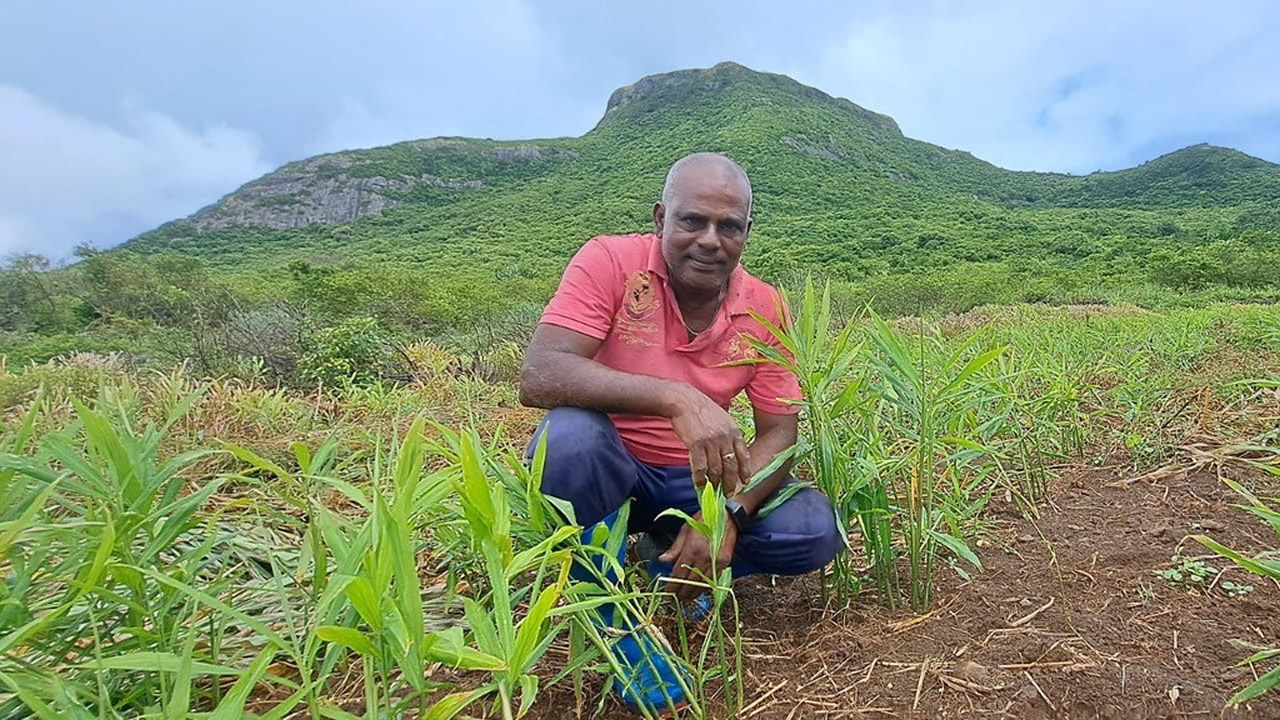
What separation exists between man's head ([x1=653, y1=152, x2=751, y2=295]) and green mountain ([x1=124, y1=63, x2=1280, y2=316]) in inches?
499

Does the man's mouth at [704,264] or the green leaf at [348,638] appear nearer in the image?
the green leaf at [348,638]

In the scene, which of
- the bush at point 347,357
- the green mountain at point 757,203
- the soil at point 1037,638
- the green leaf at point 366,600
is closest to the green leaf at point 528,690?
the green leaf at point 366,600

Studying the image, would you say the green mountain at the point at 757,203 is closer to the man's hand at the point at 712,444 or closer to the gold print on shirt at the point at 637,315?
the gold print on shirt at the point at 637,315

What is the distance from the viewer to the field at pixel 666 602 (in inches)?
31.6

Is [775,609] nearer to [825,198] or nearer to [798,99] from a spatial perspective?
[825,198]

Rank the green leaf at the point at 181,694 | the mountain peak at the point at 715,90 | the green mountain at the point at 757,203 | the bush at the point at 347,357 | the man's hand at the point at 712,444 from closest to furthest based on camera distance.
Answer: the green leaf at the point at 181,694 < the man's hand at the point at 712,444 < the bush at the point at 347,357 < the green mountain at the point at 757,203 < the mountain peak at the point at 715,90

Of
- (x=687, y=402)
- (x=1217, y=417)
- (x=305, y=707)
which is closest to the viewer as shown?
(x=305, y=707)

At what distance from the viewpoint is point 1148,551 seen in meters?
1.56

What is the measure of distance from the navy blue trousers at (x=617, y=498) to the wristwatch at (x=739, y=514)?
22mm

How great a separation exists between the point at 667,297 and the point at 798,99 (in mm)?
69339

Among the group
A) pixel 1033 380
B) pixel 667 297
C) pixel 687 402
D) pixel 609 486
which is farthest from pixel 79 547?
pixel 1033 380

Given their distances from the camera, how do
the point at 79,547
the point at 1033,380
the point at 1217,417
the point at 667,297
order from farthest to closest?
the point at 1033,380, the point at 1217,417, the point at 667,297, the point at 79,547

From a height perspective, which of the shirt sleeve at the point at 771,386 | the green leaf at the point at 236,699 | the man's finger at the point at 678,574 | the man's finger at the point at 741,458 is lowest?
the man's finger at the point at 678,574

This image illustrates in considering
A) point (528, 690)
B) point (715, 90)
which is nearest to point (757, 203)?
point (715, 90)
